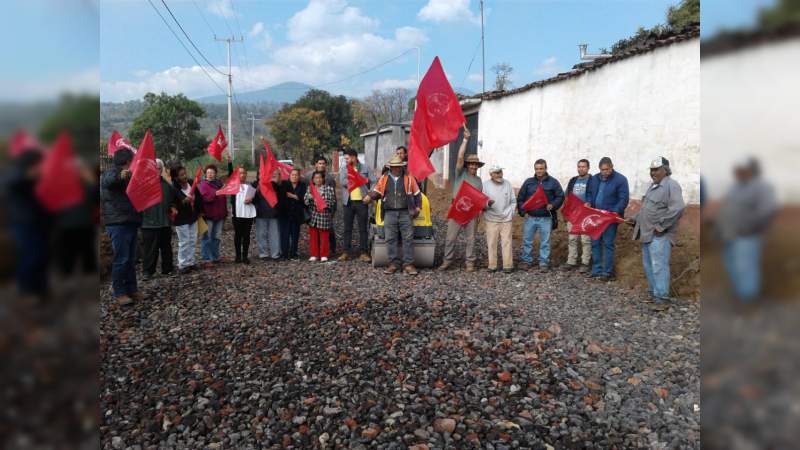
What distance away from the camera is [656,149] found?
811cm

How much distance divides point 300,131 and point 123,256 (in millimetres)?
36116

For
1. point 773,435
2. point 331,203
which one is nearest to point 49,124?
point 773,435

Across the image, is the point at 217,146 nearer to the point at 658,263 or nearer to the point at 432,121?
the point at 432,121

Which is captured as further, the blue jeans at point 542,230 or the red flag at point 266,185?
the red flag at point 266,185

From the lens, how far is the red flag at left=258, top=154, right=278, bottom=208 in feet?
26.7

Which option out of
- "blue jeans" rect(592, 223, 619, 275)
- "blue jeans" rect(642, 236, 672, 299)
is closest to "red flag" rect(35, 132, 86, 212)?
"blue jeans" rect(642, 236, 672, 299)

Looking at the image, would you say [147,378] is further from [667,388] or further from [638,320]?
[638,320]

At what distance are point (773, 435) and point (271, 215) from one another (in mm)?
8095

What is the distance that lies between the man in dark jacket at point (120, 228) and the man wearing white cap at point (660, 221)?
5.62 m

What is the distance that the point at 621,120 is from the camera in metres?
9.02

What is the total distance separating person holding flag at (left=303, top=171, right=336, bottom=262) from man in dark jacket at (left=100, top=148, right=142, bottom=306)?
301 centimetres

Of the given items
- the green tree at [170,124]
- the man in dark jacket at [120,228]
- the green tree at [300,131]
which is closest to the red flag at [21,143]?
the man in dark jacket at [120,228]

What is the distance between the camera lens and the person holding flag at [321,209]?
324 inches

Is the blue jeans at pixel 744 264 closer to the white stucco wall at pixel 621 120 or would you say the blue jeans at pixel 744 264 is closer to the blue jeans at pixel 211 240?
the white stucco wall at pixel 621 120
